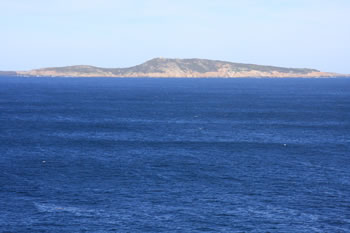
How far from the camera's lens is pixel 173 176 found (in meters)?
80.1

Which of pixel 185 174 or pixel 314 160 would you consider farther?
pixel 314 160

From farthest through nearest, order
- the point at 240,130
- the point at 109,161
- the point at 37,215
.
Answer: the point at 240,130
the point at 109,161
the point at 37,215

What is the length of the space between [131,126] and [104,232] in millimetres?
82162

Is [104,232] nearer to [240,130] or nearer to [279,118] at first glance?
[240,130]

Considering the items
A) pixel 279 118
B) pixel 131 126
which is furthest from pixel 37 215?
pixel 279 118

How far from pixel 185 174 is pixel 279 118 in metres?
83.6

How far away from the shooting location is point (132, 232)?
56469 mm

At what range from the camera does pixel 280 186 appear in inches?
2938

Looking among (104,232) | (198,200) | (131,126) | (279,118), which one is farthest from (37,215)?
(279,118)

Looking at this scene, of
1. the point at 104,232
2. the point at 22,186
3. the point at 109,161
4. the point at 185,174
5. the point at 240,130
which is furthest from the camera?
the point at 240,130

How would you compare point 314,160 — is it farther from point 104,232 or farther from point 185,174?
point 104,232

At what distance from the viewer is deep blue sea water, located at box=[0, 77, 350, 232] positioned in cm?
6012

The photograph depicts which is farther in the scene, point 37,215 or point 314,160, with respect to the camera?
point 314,160

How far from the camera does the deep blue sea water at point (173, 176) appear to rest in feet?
197
